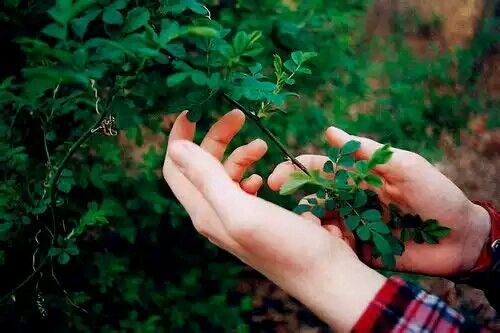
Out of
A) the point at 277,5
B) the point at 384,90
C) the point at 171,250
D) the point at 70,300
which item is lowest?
the point at 171,250

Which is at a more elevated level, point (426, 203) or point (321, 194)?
point (321, 194)

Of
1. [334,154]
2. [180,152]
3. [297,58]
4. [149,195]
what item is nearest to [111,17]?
[180,152]

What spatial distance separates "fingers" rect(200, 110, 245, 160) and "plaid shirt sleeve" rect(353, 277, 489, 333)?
1.91 ft

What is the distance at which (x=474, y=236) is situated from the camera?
5.43 ft

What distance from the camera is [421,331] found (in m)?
1.11

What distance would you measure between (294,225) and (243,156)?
1.04 ft

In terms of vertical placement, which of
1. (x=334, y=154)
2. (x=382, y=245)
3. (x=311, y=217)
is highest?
(x=334, y=154)

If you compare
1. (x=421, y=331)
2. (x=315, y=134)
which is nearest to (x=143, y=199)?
(x=315, y=134)

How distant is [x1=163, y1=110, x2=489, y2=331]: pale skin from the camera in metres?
1.15

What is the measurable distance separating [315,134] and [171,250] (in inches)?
36.2

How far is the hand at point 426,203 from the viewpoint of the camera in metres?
1.50

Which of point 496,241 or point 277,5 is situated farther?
point 277,5

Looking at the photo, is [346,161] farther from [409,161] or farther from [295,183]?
[409,161]

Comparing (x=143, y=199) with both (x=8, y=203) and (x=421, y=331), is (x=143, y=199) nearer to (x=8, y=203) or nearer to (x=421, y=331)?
(x=8, y=203)
